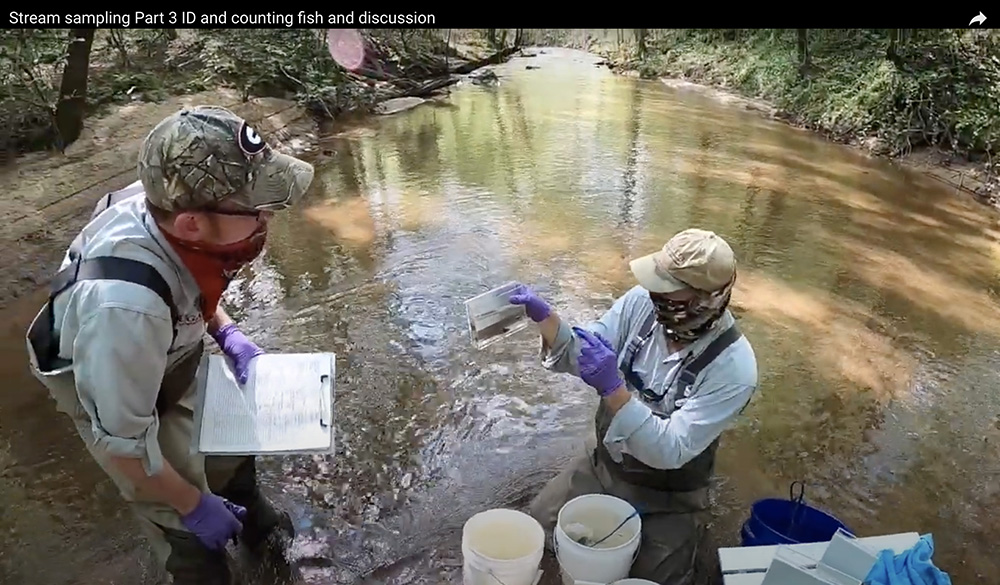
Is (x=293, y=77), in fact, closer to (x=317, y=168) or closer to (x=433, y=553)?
(x=317, y=168)

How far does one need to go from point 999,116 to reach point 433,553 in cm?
896

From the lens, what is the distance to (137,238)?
2004 mm

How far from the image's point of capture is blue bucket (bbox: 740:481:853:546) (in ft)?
8.52

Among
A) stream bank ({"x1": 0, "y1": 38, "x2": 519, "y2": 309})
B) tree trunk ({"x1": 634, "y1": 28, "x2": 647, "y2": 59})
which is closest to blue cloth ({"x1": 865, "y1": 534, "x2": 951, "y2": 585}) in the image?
stream bank ({"x1": 0, "y1": 38, "x2": 519, "y2": 309})

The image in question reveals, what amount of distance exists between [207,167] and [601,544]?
1.63 m

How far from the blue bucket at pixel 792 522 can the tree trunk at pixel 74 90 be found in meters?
6.80

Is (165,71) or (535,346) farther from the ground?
(165,71)

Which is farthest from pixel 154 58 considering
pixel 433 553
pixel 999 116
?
pixel 999 116

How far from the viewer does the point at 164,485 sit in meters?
2.10

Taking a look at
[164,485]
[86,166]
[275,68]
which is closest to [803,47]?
[275,68]

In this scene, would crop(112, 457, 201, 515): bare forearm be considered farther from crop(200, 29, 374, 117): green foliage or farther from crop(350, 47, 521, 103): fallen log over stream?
crop(350, 47, 521, 103): fallen log over stream

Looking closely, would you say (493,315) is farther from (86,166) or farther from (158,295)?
(86,166)
